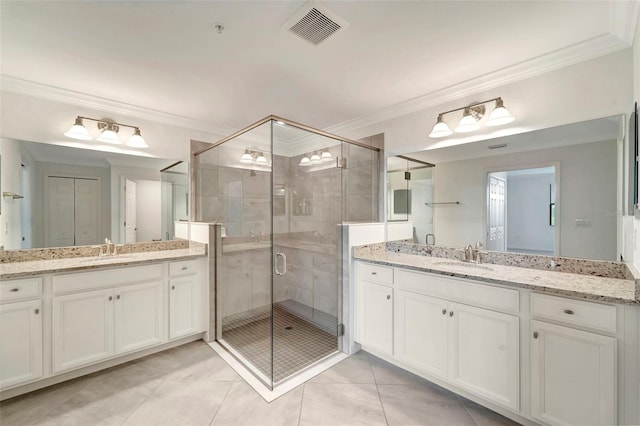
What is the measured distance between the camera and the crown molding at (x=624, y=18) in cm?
134

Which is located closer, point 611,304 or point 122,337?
point 611,304

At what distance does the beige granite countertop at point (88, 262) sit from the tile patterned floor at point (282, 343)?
96 cm

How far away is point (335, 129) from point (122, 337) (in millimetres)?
3051

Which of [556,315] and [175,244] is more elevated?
[175,244]

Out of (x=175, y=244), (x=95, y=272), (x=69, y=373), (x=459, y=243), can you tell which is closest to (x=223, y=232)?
(x=175, y=244)

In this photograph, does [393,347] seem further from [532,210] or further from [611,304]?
[532,210]

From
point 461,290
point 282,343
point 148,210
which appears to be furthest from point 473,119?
point 148,210

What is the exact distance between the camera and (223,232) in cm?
281

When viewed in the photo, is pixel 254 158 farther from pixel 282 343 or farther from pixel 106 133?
pixel 282 343

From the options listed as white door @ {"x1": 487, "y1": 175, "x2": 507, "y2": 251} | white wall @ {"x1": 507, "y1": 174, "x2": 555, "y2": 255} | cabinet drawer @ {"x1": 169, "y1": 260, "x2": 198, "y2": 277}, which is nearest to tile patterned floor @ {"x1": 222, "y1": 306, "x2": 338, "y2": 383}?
cabinet drawer @ {"x1": 169, "y1": 260, "x2": 198, "y2": 277}

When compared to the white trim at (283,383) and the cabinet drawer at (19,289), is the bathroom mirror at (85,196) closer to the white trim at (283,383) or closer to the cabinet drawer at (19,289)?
the cabinet drawer at (19,289)

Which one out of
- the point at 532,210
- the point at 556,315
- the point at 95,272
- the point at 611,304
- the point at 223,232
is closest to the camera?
the point at 611,304

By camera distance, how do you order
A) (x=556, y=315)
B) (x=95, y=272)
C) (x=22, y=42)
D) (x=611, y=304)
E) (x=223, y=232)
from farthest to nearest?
(x=223, y=232) < (x=95, y=272) < (x=22, y=42) < (x=556, y=315) < (x=611, y=304)

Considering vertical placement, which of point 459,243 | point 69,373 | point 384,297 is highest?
point 459,243
